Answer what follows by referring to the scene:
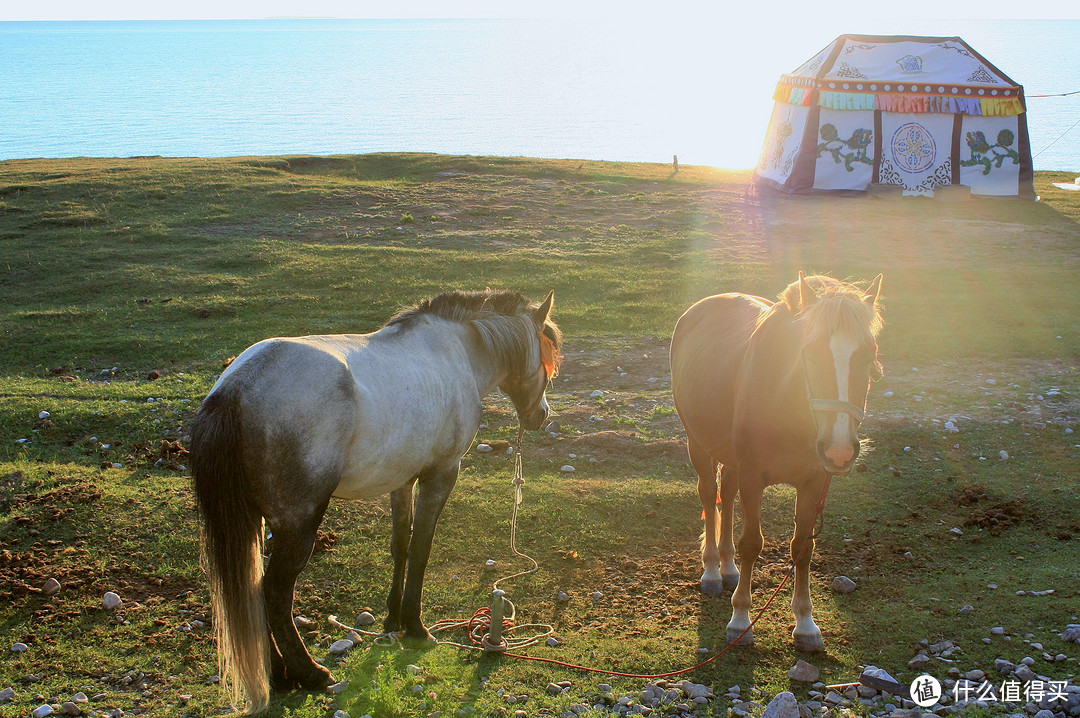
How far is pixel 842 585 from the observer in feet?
19.0

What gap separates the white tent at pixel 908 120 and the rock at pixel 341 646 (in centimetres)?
2388

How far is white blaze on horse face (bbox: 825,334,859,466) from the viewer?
162 inches

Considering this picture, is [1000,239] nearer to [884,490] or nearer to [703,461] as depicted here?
[884,490]

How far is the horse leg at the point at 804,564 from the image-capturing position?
4.96m

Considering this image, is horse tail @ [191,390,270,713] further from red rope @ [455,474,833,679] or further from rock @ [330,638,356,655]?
red rope @ [455,474,833,679]

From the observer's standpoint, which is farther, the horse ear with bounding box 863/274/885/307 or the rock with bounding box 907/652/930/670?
the rock with bounding box 907/652/930/670

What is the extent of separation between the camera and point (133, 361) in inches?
450

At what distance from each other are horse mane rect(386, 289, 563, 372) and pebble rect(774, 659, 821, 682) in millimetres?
2727

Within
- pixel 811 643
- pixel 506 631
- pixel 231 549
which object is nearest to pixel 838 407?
pixel 811 643

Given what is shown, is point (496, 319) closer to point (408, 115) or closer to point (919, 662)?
point (919, 662)

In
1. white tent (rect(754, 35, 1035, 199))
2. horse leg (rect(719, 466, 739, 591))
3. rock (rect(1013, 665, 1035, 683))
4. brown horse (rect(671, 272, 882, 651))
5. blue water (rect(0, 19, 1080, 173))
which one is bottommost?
rock (rect(1013, 665, 1035, 683))

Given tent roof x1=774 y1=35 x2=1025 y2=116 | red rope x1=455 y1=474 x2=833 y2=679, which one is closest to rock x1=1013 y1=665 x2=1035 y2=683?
red rope x1=455 y1=474 x2=833 y2=679

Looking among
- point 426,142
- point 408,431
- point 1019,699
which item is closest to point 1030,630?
point 1019,699

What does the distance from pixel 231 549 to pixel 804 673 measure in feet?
11.1
